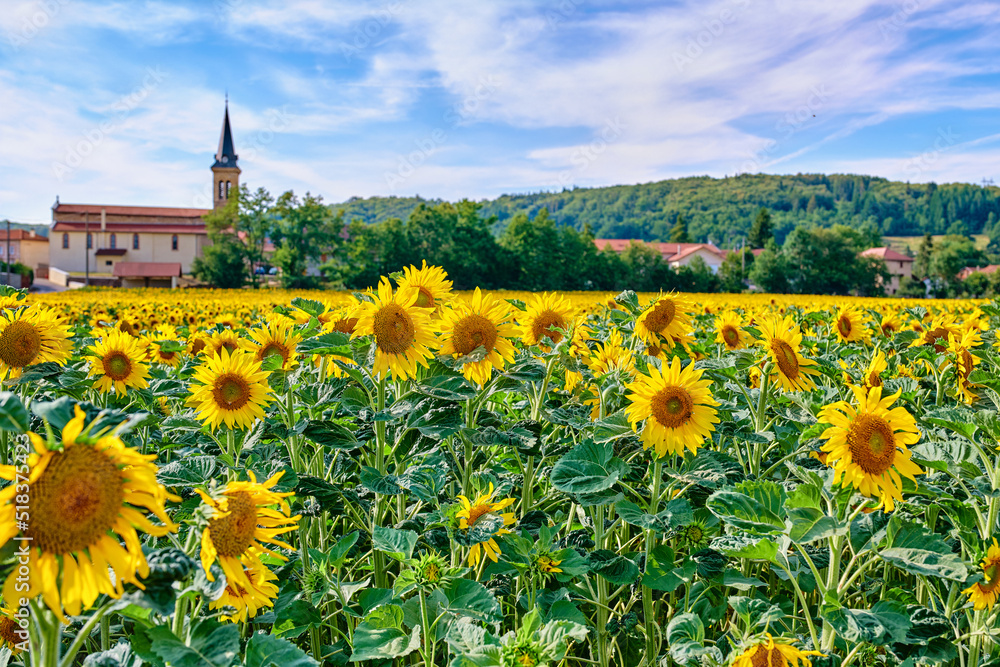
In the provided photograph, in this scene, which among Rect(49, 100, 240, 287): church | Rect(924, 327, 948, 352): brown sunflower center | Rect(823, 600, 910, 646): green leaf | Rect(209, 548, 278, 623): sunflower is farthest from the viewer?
Rect(49, 100, 240, 287): church

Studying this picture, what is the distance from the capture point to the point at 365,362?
2.20 m

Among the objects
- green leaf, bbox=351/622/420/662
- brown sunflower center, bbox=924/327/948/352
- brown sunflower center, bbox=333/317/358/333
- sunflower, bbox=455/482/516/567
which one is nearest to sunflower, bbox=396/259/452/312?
brown sunflower center, bbox=333/317/358/333

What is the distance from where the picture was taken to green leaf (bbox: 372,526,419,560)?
5.88ft

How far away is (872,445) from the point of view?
180cm

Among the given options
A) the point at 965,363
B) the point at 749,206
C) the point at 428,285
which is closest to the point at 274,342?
the point at 428,285

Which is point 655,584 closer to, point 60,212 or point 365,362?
point 365,362

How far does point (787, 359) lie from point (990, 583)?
1.02 m

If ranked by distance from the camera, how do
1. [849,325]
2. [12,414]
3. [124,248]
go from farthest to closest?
[124,248] → [849,325] → [12,414]

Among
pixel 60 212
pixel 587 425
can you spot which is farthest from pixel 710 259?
pixel 587 425

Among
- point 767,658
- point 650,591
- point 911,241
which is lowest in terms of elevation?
point 650,591

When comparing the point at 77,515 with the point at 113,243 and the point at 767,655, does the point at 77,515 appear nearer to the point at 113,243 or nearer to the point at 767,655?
the point at 767,655

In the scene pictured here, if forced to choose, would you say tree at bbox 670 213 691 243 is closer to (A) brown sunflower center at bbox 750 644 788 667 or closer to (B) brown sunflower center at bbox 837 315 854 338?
(B) brown sunflower center at bbox 837 315 854 338

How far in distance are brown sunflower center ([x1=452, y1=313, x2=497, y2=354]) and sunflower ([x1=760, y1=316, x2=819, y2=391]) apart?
3.87 feet

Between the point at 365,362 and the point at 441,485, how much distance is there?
49 centimetres
